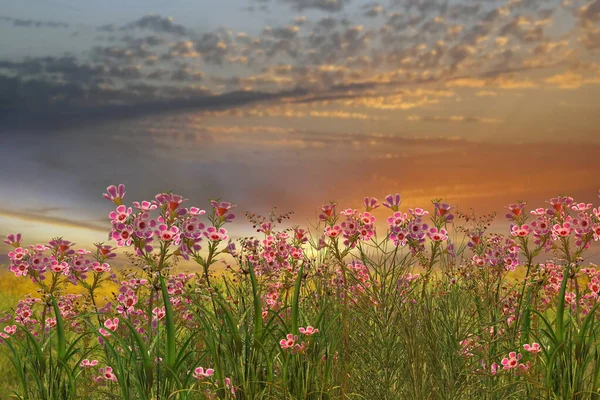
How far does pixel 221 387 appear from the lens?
4902mm

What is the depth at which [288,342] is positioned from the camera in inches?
200

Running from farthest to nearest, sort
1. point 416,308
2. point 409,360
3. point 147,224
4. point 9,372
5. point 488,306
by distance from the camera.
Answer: point 9,372 → point 488,306 → point 416,308 → point 409,360 → point 147,224

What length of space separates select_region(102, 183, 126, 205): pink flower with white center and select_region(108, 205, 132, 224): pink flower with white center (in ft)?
0.39

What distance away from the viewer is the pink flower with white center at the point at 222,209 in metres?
5.26

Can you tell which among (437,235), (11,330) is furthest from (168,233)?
(11,330)

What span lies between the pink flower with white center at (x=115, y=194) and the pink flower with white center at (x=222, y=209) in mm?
770

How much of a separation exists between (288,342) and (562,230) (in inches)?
116

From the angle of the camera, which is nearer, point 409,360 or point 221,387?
point 221,387

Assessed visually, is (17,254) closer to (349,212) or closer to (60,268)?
(60,268)

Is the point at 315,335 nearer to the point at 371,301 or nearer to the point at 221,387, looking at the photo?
the point at 371,301

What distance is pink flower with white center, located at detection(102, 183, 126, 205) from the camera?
Result: 16.2 feet

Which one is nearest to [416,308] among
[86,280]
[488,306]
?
[488,306]

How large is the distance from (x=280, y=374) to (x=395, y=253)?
5.14 ft

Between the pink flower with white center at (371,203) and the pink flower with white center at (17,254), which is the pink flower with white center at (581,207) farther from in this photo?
the pink flower with white center at (17,254)
